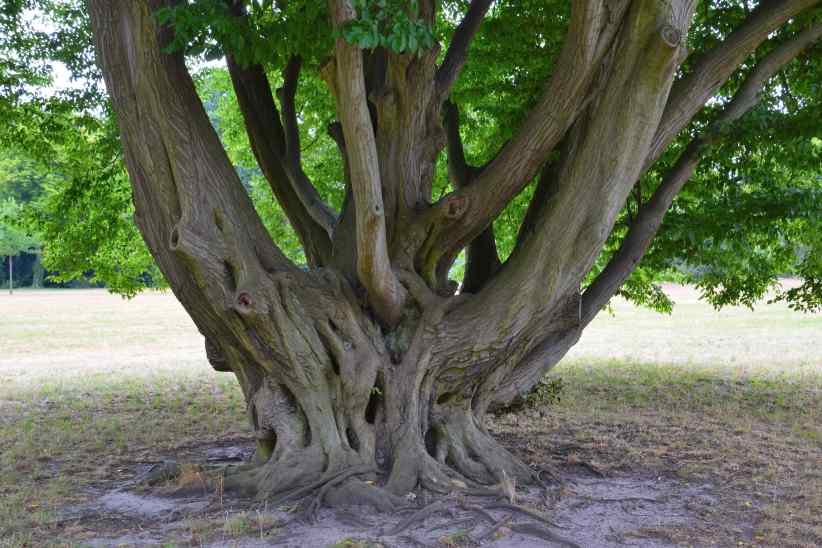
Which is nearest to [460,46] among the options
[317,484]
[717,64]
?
[717,64]

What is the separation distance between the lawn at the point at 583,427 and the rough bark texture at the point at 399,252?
45.6 inches

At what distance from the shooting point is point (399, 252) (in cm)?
688

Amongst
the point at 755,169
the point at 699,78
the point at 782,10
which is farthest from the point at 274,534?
the point at 755,169

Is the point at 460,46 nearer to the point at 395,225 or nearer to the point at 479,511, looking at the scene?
the point at 395,225

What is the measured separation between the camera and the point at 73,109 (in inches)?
425

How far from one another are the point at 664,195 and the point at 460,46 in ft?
8.13

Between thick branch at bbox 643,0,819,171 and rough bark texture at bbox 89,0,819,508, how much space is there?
0.02 meters

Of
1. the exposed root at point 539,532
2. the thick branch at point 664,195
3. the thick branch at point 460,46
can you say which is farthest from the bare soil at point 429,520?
the thick branch at point 460,46

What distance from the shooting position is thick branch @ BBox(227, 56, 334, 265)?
7891 mm

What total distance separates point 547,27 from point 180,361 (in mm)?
12780

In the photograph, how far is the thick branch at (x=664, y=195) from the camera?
738 cm

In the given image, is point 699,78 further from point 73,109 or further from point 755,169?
point 73,109

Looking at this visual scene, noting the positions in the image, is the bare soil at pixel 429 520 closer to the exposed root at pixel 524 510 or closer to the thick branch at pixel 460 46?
the exposed root at pixel 524 510

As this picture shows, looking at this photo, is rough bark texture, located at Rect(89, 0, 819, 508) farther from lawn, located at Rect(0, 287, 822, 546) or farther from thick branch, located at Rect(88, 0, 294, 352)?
lawn, located at Rect(0, 287, 822, 546)
